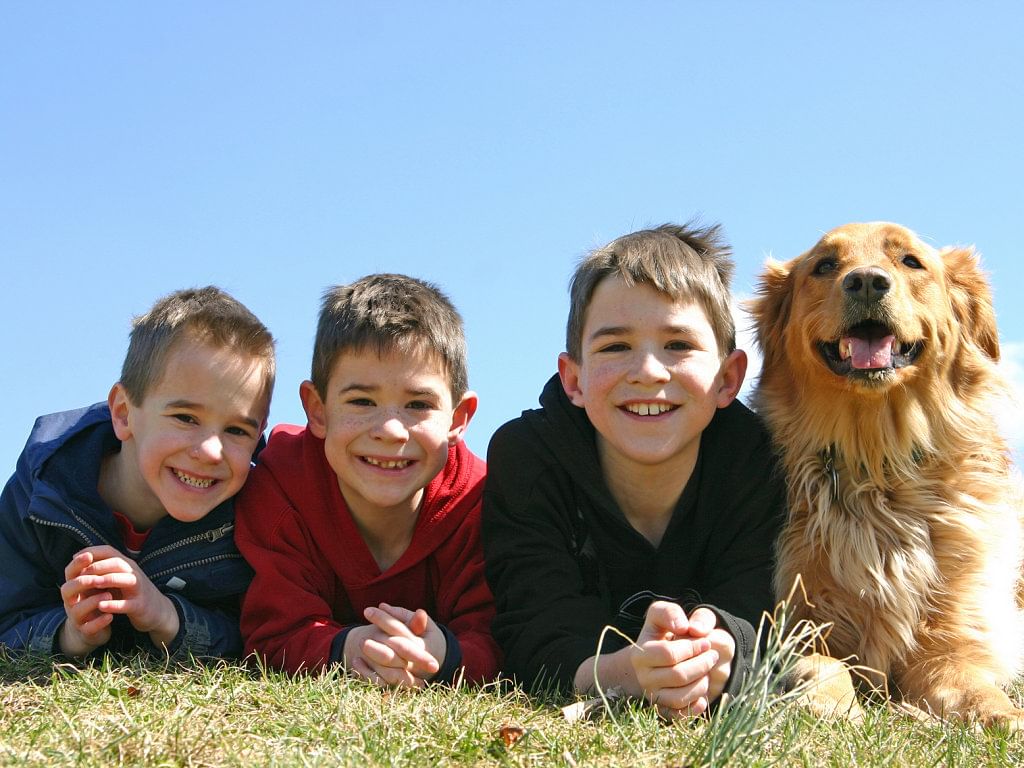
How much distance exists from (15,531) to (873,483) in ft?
11.2

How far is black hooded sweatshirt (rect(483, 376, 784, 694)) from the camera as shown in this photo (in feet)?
12.4

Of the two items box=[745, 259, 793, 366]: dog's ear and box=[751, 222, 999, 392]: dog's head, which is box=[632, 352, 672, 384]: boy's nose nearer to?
box=[751, 222, 999, 392]: dog's head

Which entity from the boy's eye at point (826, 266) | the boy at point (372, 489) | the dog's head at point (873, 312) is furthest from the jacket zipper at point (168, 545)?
the boy's eye at point (826, 266)

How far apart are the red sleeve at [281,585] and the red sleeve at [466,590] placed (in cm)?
45

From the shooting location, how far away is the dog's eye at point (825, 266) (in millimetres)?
4118

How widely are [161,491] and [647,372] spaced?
1.92m

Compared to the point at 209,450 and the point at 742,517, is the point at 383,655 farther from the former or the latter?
the point at 742,517

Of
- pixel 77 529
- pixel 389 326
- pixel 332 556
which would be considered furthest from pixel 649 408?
pixel 77 529

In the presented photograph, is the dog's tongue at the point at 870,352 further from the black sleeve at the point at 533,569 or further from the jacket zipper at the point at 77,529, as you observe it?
the jacket zipper at the point at 77,529

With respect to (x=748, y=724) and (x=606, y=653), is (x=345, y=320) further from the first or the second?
(x=748, y=724)

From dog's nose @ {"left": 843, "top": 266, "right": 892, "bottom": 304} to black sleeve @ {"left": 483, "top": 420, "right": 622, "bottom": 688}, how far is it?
1.30 meters

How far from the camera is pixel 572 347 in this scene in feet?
13.8

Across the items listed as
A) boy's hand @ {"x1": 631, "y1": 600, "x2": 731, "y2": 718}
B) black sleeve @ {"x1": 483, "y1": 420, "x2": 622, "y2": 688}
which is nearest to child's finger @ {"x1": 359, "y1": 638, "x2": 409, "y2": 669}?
black sleeve @ {"x1": 483, "y1": 420, "x2": 622, "y2": 688}

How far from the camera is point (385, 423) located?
13.0 ft
